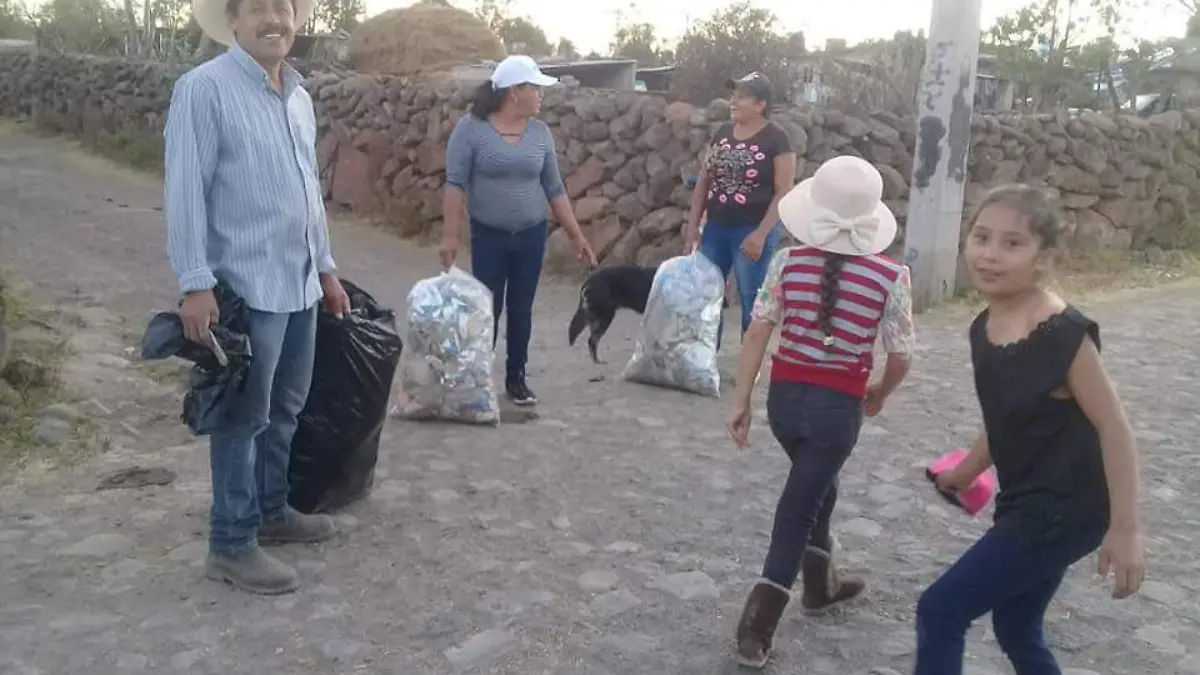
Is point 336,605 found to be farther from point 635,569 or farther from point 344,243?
point 344,243

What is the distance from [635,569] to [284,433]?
3.92 feet

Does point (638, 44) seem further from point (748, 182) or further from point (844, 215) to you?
point (844, 215)

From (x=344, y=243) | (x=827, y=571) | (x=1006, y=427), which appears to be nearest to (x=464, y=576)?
(x=827, y=571)

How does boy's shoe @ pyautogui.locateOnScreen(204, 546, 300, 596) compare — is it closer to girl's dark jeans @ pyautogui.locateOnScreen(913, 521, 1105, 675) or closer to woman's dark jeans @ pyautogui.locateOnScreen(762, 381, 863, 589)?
woman's dark jeans @ pyautogui.locateOnScreen(762, 381, 863, 589)

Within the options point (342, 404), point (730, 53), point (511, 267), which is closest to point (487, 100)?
point (511, 267)

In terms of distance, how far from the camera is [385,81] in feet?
41.0

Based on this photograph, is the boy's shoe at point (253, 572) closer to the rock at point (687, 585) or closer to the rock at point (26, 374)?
the rock at point (687, 585)

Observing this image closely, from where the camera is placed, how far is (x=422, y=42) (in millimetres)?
13555

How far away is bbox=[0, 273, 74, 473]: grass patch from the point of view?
15.9 feet

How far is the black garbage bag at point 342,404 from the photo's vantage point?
402 centimetres

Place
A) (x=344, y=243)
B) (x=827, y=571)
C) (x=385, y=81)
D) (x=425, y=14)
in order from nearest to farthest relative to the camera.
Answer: (x=827, y=571), (x=344, y=243), (x=385, y=81), (x=425, y=14)

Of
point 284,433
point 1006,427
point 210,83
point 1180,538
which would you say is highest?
point 210,83

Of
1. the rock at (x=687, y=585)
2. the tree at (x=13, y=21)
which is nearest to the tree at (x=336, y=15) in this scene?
the tree at (x=13, y=21)

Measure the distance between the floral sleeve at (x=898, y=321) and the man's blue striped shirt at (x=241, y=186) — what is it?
1.65 meters
